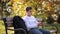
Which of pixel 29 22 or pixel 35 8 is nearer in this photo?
pixel 29 22

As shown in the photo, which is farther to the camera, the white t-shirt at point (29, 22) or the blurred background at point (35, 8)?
the blurred background at point (35, 8)

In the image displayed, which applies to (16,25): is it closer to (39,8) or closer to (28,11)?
(28,11)

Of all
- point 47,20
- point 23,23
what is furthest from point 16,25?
point 47,20

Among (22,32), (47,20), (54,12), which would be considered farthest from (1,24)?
(22,32)

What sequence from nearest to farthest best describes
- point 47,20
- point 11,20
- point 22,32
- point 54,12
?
1. point 22,32
2. point 11,20
3. point 47,20
4. point 54,12

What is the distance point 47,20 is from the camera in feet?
33.7

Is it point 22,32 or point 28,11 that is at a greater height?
point 28,11

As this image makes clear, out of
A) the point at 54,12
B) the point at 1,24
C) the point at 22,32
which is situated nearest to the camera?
the point at 22,32

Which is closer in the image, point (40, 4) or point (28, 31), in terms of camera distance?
point (28, 31)

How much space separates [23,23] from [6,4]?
3446mm

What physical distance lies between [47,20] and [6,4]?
1698 millimetres

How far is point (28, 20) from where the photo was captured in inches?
273

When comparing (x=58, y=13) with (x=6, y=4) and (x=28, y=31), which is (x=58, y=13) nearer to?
(x=6, y=4)

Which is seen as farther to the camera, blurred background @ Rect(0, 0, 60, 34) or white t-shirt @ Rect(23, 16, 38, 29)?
blurred background @ Rect(0, 0, 60, 34)
